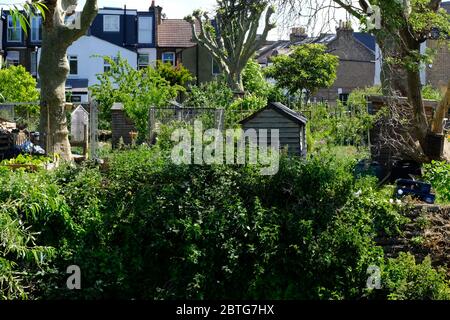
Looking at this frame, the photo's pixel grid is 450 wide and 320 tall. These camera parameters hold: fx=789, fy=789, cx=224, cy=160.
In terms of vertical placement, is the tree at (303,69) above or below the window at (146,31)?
below

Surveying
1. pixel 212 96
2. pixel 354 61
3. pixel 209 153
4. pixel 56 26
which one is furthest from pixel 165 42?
pixel 209 153

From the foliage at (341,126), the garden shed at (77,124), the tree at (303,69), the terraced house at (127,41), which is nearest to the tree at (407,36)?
the foliage at (341,126)

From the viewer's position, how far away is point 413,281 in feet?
37.4

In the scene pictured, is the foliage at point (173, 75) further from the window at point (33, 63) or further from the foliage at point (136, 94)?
the foliage at point (136, 94)

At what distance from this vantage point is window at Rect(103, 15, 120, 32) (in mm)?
47375

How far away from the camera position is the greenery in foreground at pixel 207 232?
1099cm

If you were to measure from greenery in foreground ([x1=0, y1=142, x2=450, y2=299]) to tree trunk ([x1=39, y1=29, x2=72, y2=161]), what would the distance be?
6477 mm

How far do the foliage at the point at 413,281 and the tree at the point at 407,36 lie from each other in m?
4.75

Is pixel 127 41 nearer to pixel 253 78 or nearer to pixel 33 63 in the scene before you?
pixel 33 63

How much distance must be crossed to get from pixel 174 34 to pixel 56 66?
30844 mm

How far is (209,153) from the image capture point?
1198 cm

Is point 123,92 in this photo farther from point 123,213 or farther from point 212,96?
point 123,213

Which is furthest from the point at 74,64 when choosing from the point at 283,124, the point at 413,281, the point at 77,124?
the point at 413,281

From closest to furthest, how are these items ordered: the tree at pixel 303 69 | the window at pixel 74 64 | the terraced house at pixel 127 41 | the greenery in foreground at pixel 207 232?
Result: 1. the greenery in foreground at pixel 207 232
2. the tree at pixel 303 69
3. the window at pixel 74 64
4. the terraced house at pixel 127 41
